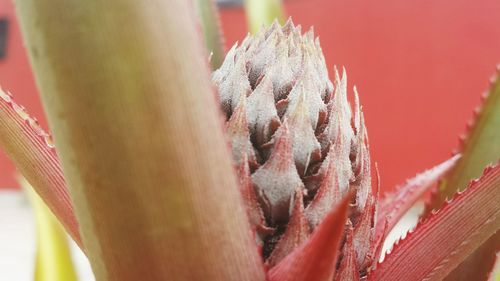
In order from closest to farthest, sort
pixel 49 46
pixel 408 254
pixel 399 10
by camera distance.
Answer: pixel 49 46 < pixel 408 254 < pixel 399 10

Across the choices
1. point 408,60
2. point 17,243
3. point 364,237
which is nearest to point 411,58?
point 408,60

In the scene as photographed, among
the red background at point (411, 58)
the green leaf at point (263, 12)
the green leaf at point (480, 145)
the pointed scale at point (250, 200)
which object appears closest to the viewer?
the pointed scale at point (250, 200)

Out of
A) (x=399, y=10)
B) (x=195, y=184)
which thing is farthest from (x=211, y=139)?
(x=399, y=10)

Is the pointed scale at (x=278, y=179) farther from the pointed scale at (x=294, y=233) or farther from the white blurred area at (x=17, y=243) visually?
the white blurred area at (x=17, y=243)

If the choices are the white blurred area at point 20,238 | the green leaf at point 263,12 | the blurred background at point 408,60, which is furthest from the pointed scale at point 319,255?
the blurred background at point 408,60

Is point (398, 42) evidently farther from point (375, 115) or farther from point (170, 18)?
point (170, 18)

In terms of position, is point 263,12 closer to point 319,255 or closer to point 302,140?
point 302,140

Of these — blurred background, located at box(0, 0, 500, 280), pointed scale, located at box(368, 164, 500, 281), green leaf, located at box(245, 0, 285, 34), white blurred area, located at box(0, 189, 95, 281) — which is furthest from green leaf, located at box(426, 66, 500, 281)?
blurred background, located at box(0, 0, 500, 280)
